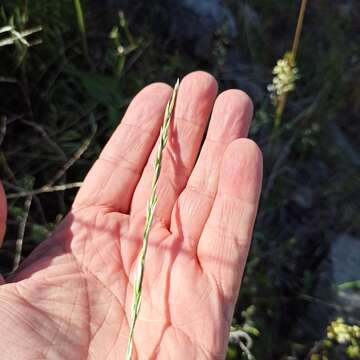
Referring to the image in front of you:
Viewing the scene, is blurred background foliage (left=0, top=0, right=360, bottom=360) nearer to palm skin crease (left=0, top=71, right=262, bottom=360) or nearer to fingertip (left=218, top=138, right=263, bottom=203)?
palm skin crease (left=0, top=71, right=262, bottom=360)

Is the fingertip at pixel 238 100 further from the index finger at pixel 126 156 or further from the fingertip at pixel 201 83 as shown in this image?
the index finger at pixel 126 156

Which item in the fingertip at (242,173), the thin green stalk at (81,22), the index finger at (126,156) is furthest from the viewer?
the thin green stalk at (81,22)

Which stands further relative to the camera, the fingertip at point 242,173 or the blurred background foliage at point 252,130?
the blurred background foliage at point 252,130

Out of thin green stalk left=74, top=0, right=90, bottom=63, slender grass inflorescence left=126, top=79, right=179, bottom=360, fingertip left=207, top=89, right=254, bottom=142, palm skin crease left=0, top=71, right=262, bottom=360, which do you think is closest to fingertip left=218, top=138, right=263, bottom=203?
palm skin crease left=0, top=71, right=262, bottom=360

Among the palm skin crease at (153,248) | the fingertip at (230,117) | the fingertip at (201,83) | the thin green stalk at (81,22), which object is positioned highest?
the thin green stalk at (81,22)

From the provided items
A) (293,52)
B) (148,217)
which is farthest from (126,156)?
(293,52)

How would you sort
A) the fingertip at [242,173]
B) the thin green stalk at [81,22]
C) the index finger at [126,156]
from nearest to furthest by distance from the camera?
1. the fingertip at [242,173]
2. the index finger at [126,156]
3. the thin green stalk at [81,22]

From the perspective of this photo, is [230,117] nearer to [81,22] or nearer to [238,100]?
[238,100]

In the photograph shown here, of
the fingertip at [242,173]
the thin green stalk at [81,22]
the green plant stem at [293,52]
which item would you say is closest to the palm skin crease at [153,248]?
the fingertip at [242,173]
